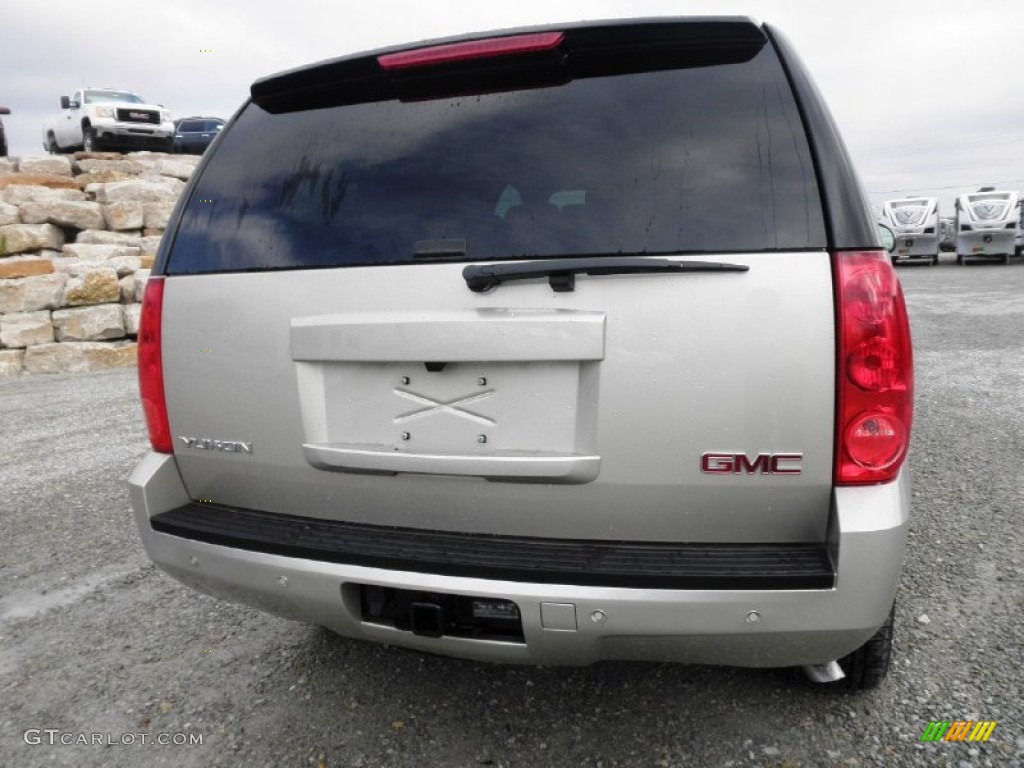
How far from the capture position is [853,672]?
7.39 ft

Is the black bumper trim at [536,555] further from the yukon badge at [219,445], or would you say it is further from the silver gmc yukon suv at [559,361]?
the yukon badge at [219,445]

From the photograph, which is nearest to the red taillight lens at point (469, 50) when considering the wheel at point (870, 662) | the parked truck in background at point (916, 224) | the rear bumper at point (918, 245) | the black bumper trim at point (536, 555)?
the black bumper trim at point (536, 555)

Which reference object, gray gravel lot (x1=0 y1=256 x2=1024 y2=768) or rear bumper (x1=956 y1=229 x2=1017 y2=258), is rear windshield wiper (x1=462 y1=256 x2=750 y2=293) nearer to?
gray gravel lot (x1=0 y1=256 x2=1024 y2=768)

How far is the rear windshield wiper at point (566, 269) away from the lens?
164 cm

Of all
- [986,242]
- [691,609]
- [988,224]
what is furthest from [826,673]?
[986,242]

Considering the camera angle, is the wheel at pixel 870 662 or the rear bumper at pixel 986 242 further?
the rear bumper at pixel 986 242

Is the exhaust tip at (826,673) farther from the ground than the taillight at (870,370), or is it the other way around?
the taillight at (870,370)

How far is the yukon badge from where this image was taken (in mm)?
2045

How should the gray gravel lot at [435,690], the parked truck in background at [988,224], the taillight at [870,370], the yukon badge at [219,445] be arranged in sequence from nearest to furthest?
the taillight at [870,370] < the yukon badge at [219,445] < the gray gravel lot at [435,690] < the parked truck in background at [988,224]

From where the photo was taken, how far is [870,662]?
2211 mm

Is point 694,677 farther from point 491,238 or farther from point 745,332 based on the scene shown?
point 491,238

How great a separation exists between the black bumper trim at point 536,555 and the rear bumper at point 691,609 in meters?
0.02

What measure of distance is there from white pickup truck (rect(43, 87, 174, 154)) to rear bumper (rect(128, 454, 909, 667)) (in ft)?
77.1

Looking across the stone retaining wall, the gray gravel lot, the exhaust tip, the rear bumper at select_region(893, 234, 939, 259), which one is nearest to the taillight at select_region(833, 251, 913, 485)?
the exhaust tip
